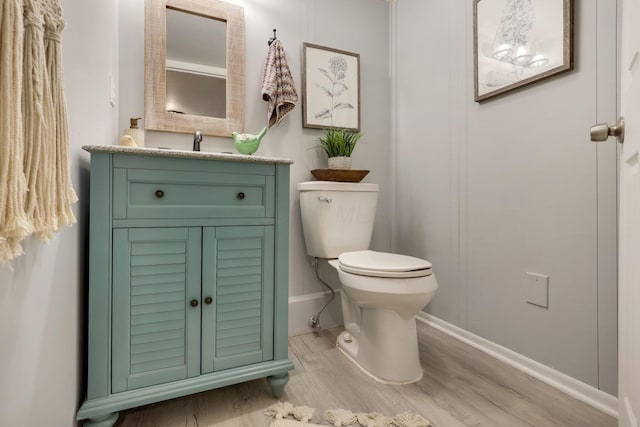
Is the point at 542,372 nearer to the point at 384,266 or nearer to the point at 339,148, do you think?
the point at 384,266

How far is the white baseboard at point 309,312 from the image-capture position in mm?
1769

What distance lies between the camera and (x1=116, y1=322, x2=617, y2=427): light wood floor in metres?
1.05

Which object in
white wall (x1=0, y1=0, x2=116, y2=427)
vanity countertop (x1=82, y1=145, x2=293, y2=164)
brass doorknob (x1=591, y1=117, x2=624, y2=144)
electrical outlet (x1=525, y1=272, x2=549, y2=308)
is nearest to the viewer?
white wall (x1=0, y1=0, x2=116, y2=427)

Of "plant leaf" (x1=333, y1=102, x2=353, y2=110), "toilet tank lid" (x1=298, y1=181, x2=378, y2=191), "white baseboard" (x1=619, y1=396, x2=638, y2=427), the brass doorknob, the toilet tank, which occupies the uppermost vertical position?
"plant leaf" (x1=333, y1=102, x2=353, y2=110)

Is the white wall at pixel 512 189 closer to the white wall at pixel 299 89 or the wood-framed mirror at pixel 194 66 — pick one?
the white wall at pixel 299 89

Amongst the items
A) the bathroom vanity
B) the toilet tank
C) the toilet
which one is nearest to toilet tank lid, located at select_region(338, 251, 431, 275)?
the toilet

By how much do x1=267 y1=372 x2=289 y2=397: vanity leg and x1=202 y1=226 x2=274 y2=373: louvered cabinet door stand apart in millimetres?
80

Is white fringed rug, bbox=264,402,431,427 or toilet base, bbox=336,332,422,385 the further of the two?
toilet base, bbox=336,332,422,385

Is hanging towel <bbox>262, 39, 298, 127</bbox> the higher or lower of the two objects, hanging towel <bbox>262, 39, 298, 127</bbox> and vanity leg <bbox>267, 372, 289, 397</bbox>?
the higher

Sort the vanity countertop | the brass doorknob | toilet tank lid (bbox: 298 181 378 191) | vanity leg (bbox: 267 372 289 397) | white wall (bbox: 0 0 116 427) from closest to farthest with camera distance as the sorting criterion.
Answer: white wall (bbox: 0 0 116 427) < the brass doorknob < the vanity countertop < vanity leg (bbox: 267 372 289 397) < toilet tank lid (bbox: 298 181 378 191)

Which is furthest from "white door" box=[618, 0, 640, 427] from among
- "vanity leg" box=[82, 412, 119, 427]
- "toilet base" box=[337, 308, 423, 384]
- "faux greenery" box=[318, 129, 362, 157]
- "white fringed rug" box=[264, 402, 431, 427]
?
"vanity leg" box=[82, 412, 119, 427]

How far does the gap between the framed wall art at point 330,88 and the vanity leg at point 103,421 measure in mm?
1524

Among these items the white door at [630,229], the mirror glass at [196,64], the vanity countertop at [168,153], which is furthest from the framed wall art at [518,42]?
the mirror glass at [196,64]

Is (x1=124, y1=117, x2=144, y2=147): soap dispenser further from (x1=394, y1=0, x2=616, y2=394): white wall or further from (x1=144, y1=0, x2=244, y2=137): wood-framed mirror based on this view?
(x1=394, y1=0, x2=616, y2=394): white wall
